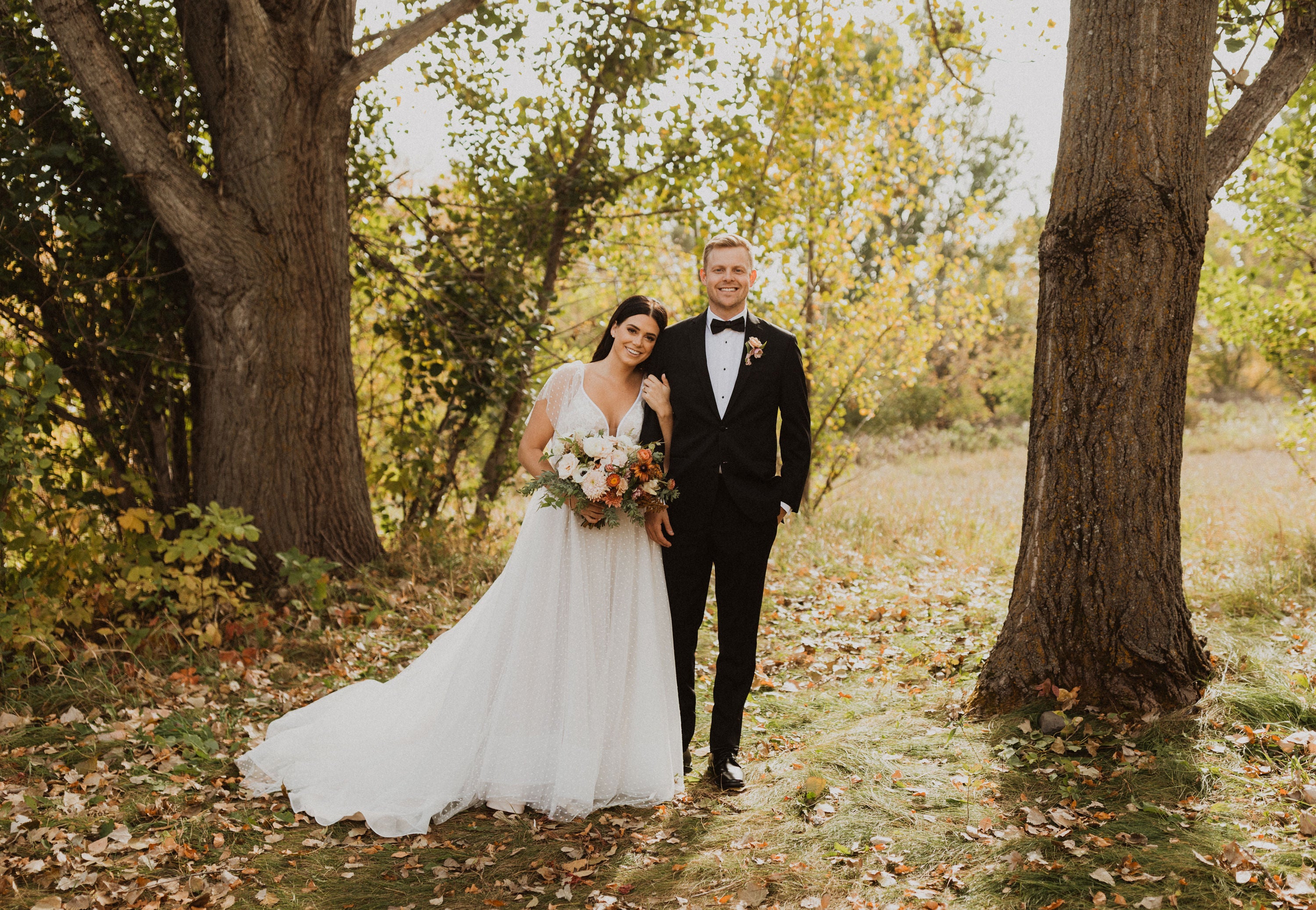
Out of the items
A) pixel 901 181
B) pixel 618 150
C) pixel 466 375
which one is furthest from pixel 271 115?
pixel 901 181

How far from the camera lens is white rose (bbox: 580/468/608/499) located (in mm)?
3656

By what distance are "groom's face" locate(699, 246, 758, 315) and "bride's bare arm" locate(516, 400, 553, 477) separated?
911mm

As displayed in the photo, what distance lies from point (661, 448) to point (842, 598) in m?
3.47

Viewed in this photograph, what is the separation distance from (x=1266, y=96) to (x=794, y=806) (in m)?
3.94

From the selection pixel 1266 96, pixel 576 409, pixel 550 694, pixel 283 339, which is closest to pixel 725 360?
pixel 576 409

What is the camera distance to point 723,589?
3.96m

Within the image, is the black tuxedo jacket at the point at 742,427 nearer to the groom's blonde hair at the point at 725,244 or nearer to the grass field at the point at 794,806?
the groom's blonde hair at the point at 725,244

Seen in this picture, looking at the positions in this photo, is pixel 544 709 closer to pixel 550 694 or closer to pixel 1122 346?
pixel 550 694

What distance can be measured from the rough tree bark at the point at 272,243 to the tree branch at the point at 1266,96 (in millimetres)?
4357

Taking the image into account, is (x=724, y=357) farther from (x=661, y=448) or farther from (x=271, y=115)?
(x=271, y=115)

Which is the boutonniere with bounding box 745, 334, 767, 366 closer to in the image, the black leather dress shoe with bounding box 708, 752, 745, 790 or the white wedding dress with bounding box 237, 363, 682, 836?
the white wedding dress with bounding box 237, 363, 682, 836

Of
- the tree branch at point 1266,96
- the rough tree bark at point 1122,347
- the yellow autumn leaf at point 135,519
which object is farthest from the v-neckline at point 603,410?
the yellow autumn leaf at point 135,519

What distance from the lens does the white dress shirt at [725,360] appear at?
3.85 m

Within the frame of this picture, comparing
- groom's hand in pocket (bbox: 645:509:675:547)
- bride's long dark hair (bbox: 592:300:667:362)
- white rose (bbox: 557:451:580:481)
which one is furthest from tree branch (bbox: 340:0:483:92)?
groom's hand in pocket (bbox: 645:509:675:547)
